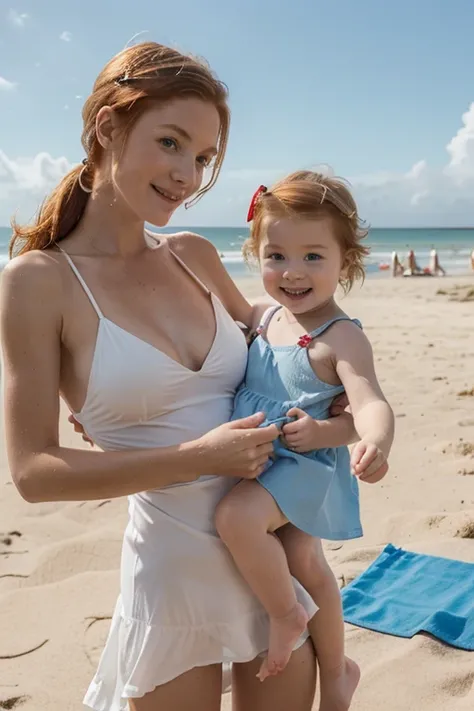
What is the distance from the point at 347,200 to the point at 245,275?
2067 centimetres

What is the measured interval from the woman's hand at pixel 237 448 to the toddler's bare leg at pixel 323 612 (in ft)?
1.05

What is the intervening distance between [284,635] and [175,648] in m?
0.29

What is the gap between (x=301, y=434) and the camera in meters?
2.16

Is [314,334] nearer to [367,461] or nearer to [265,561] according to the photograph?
[367,461]

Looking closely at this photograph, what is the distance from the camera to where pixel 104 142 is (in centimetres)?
217

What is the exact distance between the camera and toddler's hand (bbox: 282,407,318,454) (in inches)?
85.3

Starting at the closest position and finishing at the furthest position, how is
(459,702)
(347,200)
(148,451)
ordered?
1. (148,451)
2. (347,200)
3. (459,702)

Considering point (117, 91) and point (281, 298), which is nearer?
point (117, 91)

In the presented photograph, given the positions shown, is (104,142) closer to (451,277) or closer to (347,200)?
(347,200)

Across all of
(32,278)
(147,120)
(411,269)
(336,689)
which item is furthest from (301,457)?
(411,269)

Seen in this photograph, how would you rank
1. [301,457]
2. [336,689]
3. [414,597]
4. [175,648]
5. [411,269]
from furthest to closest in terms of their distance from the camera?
[411,269], [414,597], [336,689], [301,457], [175,648]

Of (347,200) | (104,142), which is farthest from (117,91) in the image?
(347,200)

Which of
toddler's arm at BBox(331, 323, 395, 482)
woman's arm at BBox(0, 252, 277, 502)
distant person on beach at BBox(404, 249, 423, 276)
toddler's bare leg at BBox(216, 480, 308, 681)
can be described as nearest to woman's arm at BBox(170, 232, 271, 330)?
toddler's arm at BBox(331, 323, 395, 482)

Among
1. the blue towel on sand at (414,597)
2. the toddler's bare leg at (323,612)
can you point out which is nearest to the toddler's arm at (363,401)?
the toddler's bare leg at (323,612)
